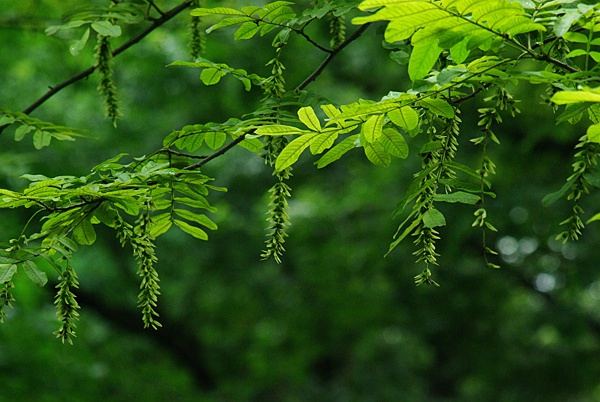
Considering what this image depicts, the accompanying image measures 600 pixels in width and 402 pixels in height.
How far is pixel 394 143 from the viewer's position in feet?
5.83

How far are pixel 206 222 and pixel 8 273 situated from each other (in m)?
0.56

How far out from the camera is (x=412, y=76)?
63.4 inches

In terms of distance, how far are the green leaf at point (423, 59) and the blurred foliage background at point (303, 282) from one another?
4.20 metres

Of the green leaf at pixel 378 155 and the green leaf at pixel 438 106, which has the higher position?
the green leaf at pixel 438 106

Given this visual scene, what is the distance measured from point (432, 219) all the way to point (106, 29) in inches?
49.2

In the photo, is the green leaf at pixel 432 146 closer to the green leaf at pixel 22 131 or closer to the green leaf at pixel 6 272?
the green leaf at pixel 6 272

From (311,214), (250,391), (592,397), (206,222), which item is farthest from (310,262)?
(206,222)

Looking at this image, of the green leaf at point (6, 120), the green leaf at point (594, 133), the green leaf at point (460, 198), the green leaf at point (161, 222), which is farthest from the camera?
the green leaf at point (6, 120)

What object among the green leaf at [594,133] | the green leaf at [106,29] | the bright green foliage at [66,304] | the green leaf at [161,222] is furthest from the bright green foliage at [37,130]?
the green leaf at [594,133]

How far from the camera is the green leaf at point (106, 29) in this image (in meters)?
2.25

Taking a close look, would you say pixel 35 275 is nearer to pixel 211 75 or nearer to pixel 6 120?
pixel 211 75

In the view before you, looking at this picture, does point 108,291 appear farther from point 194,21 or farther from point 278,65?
point 278,65

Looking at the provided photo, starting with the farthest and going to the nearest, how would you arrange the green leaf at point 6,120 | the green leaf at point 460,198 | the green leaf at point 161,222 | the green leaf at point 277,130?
the green leaf at point 6,120 → the green leaf at point 161,222 → the green leaf at point 460,198 → the green leaf at point 277,130

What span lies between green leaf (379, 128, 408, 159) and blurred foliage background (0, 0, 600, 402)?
13.2ft
